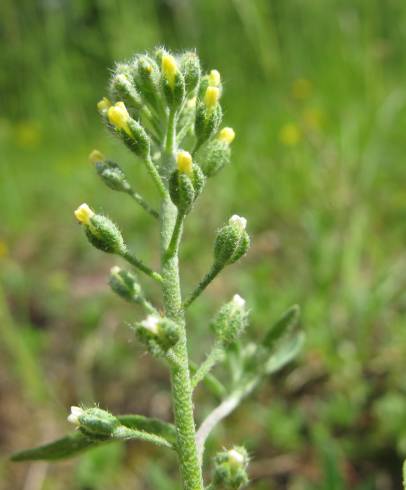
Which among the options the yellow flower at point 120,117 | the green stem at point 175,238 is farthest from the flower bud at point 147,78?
the green stem at point 175,238

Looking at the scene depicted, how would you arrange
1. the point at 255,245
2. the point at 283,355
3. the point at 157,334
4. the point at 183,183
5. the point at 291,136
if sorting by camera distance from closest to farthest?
the point at 157,334 < the point at 183,183 < the point at 283,355 < the point at 255,245 < the point at 291,136

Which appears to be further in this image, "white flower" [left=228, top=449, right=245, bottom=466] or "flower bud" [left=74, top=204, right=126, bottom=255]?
"flower bud" [left=74, top=204, right=126, bottom=255]

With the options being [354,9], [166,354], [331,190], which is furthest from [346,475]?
[354,9]

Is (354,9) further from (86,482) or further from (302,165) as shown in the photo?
Result: (86,482)

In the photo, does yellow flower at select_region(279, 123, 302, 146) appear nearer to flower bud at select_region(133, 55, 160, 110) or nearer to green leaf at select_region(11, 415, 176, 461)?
flower bud at select_region(133, 55, 160, 110)

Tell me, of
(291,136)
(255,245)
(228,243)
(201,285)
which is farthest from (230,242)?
(291,136)

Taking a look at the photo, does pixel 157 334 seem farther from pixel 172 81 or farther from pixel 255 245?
pixel 255 245

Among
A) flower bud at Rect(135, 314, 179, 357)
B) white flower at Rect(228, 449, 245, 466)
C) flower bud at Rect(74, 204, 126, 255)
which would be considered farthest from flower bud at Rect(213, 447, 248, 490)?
flower bud at Rect(74, 204, 126, 255)

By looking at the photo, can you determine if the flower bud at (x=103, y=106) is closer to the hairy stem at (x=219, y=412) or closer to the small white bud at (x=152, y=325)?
the small white bud at (x=152, y=325)
